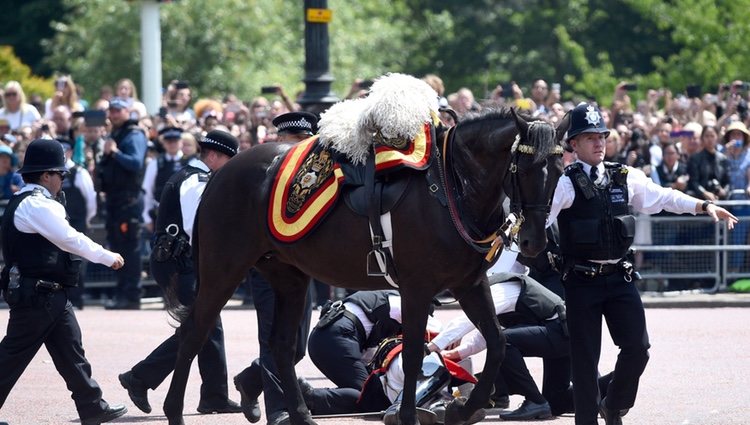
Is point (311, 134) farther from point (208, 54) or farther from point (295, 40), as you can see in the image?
point (295, 40)

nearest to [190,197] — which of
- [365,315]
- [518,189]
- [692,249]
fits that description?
[365,315]

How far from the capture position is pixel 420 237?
8.20 meters

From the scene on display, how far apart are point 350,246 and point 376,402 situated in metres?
1.59

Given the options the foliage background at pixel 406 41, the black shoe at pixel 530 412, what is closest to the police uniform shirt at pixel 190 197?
the black shoe at pixel 530 412

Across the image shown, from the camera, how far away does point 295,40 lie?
116 feet

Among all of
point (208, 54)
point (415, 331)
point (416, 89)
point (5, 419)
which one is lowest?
point (5, 419)

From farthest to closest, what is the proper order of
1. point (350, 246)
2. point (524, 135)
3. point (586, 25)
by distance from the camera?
point (586, 25) → point (350, 246) → point (524, 135)

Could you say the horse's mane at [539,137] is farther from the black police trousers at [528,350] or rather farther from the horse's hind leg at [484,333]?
the black police trousers at [528,350]

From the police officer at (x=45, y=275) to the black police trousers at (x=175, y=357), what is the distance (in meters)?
0.52

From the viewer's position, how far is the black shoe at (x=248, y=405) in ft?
31.4

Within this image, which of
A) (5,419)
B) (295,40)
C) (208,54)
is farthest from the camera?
(295,40)

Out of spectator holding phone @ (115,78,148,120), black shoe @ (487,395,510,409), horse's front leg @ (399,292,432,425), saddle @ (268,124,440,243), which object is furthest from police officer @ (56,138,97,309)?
horse's front leg @ (399,292,432,425)

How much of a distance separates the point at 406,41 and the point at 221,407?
3360cm

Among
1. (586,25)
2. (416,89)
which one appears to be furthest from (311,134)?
(586,25)
